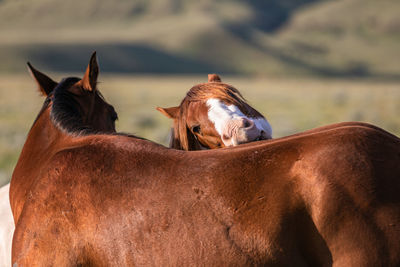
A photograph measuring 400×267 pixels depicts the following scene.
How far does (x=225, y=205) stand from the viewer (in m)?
2.15

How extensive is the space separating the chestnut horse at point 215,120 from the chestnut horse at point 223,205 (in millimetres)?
803

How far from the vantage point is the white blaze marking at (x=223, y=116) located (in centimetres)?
331

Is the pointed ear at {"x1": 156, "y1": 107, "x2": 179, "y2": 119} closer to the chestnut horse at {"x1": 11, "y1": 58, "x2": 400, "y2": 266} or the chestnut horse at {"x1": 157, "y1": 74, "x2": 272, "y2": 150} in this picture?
the chestnut horse at {"x1": 157, "y1": 74, "x2": 272, "y2": 150}

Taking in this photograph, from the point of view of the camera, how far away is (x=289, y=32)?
191m

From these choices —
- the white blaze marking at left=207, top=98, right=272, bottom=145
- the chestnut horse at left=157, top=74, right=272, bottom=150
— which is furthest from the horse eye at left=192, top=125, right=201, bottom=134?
the white blaze marking at left=207, top=98, right=272, bottom=145

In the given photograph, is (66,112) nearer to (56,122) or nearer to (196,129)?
(56,122)

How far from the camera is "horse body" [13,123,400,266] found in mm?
1988

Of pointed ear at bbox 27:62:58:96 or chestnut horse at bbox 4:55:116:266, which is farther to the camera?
pointed ear at bbox 27:62:58:96

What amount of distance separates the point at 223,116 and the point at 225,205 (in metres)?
1.28

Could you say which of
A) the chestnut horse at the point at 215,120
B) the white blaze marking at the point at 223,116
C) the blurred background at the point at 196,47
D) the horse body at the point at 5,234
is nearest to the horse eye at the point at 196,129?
the chestnut horse at the point at 215,120

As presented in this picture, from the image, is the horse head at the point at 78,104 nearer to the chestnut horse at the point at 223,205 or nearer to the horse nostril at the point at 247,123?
the chestnut horse at the point at 223,205

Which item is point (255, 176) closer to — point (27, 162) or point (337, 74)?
point (27, 162)

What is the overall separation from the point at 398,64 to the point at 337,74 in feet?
90.5

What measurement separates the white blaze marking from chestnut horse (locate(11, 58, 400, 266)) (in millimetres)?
885
